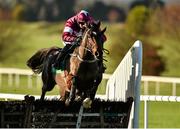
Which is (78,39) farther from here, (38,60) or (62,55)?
(38,60)

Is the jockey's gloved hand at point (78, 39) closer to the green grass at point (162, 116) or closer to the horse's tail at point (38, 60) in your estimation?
the horse's tail at point (38, 60)

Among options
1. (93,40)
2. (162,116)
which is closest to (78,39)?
(93,40)

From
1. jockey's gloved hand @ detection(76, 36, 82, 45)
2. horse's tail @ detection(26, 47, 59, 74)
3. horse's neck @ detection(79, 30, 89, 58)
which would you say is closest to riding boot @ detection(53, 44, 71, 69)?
jockey's gloved hand @ detection(76, 36, 82, 45)

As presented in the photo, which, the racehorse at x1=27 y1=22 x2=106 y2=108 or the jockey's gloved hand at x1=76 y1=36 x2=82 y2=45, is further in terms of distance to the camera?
the jockey's gloved hand at x1=76 y1=36 x2=82 y2=45

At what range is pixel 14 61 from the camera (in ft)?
135

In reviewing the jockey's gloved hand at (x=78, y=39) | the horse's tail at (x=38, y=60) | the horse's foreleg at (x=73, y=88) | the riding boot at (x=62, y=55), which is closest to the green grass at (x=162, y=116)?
the horse's tail at (x=38, y=60)

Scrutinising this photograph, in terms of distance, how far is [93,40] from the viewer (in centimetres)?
797

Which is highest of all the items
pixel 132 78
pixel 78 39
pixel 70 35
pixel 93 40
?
pixel 70 35

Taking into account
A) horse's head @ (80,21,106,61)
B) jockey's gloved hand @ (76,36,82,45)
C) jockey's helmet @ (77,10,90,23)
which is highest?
jockey's helmet @ (77,10,90,23)

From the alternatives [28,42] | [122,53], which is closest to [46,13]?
[28,42]

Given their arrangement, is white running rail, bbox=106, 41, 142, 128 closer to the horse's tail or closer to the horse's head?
the horse's head

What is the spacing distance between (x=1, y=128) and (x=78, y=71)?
2188 millimetres

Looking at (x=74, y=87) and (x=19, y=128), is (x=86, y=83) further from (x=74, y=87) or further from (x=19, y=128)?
(x=19, y=128)

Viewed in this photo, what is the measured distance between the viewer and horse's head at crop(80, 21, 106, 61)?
7.84m
